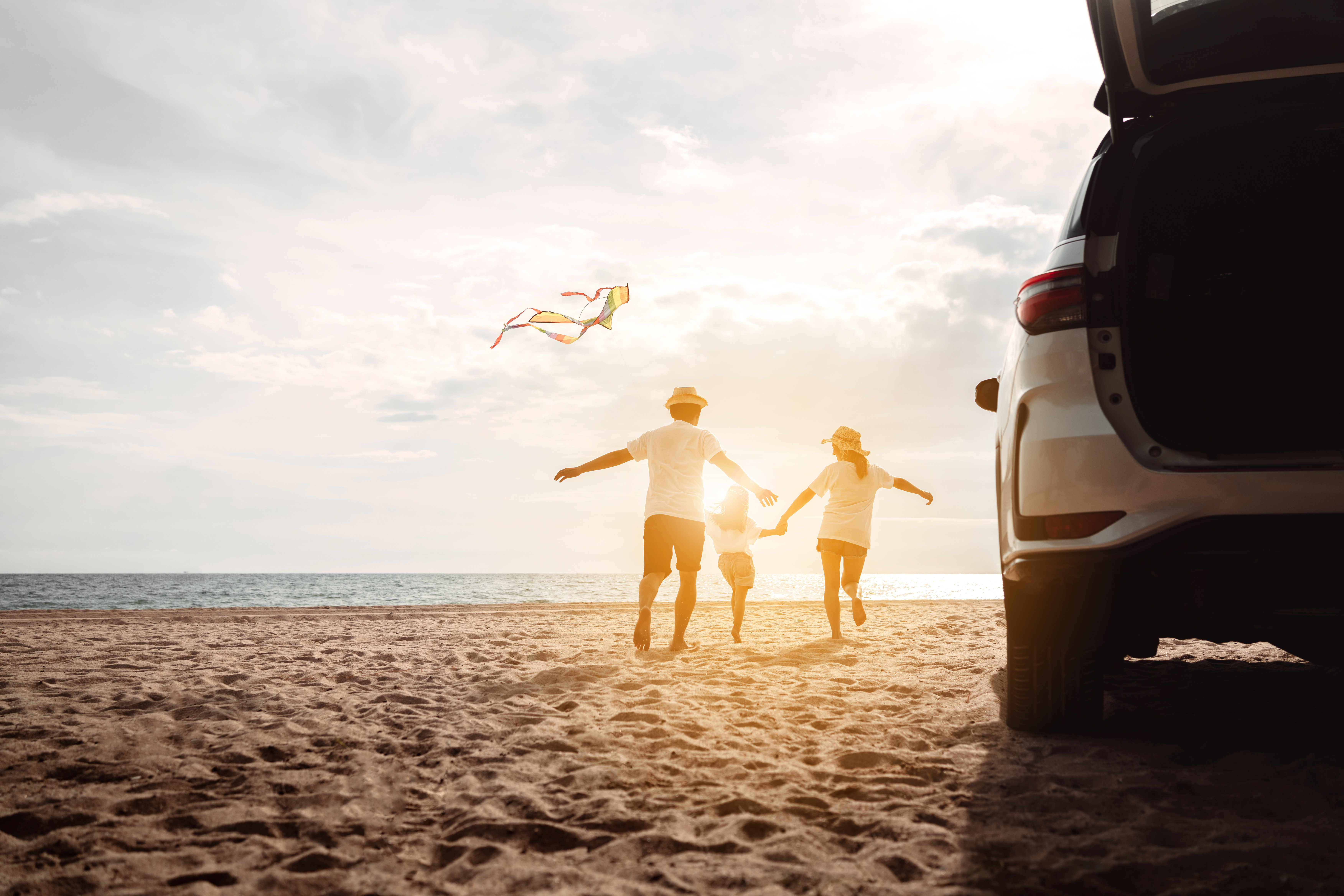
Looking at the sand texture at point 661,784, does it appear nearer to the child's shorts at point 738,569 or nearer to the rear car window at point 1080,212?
the rear car window at point 1080,212

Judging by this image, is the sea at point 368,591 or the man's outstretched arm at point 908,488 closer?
the man's outstretched arm at point 908,488

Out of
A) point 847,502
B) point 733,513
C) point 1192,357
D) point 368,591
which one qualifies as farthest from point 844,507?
point 368,591

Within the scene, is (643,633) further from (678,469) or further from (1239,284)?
(1239,284)

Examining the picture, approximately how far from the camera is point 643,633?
6.61m

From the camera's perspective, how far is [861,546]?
802cm

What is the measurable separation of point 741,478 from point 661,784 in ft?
12.6

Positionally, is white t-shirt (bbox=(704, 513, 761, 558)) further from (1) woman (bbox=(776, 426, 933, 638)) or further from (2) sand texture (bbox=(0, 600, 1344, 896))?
(2) sand texture (bbox=(0, 600, 1344, 896))

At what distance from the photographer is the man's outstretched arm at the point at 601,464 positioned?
21.6 ft

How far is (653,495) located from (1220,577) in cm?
466

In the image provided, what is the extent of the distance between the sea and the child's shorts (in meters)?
6.87

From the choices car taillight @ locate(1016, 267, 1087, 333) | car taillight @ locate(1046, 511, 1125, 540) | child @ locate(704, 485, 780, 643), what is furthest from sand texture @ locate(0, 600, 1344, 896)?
child @ locate(704, 485, 780, 643)

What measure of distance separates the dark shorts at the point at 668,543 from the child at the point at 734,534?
2.03 m

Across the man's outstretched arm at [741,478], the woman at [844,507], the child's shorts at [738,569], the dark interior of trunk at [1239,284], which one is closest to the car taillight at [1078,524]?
the dark interior of trunk at [1239,284]

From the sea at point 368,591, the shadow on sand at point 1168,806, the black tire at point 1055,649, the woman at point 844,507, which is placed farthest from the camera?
the sea at point 368,591
